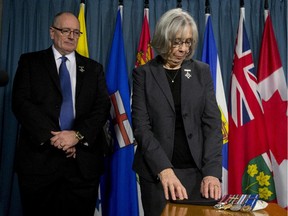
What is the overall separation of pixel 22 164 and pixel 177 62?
120 centimetres

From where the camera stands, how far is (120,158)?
2.97m

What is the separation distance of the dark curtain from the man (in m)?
0.69

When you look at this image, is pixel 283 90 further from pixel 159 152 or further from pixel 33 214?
pixel 33 214

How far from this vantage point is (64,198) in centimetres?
246

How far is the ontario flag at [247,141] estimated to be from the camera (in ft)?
9.75

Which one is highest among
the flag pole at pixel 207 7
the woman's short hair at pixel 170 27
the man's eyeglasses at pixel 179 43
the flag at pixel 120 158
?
the flag pole at pixel 207 7

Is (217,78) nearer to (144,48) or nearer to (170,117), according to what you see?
(144,48)

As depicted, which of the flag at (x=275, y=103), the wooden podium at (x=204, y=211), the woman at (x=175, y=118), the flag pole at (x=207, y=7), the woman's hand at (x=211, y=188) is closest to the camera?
the wooden podium at (x=204, y=211)

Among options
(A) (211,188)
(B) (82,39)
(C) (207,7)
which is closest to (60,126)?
(B) (82,39)

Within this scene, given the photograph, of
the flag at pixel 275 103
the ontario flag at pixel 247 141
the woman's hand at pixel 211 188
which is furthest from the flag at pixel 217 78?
the woman's hand at pixel 211 188

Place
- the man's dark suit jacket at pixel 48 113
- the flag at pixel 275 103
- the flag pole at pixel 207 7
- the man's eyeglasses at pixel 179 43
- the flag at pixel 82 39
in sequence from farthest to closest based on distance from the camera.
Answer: the flag pole at pixel 207 7 → the flag at pixel 82 39 → the flag at pixel 275 103 → the man's dark suit jacket at pixel 48 113 → the man's eyeglasses at pixel 179 43

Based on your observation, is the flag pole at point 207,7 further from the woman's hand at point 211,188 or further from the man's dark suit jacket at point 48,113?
the woman's hand at point 211,188

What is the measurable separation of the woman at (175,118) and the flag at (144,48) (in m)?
1.31

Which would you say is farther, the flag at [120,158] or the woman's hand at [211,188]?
the flag at [120,158]
